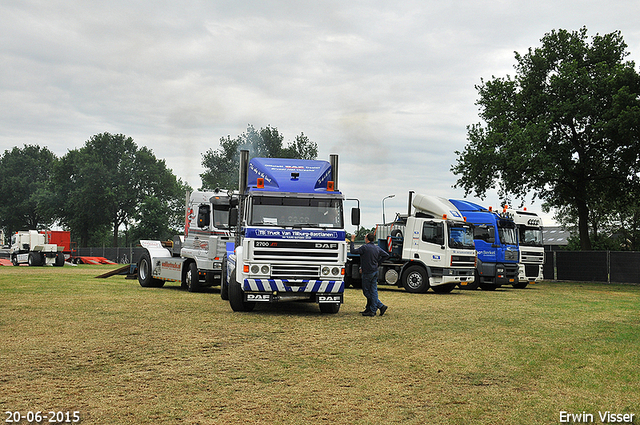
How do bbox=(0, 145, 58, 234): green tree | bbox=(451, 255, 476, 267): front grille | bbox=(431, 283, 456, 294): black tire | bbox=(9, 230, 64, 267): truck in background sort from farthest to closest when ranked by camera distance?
bbox=(0, 145, 58, 234): green tree
bbox=(9, 230, 64, 267): truck in background
bbox=(431, 283, 456, 294): black tire
bbox=(451, 255, 476, 267): front grille

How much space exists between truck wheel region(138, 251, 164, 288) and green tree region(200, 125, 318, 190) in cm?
3301

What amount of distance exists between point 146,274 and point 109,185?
54604 millimetres

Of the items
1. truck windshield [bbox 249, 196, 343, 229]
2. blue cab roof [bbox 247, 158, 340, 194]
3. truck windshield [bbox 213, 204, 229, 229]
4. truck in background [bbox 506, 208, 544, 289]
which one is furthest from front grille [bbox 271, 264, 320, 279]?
truck in background [bbox 506, 208, 544, 289]

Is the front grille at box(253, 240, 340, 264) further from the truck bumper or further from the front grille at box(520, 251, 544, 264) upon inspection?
the front grille at box(520, 251, 544, 264)

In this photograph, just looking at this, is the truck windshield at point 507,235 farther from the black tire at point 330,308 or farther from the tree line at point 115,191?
the tree line at point 115,191

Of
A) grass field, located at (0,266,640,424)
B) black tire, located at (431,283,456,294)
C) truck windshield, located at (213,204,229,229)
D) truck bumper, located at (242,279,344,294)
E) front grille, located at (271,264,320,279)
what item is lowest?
grass field, located at (0,266,640,424)

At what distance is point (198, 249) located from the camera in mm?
20469

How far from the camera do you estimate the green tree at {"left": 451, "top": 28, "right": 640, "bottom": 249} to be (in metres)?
33.0

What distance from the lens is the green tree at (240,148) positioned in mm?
60375

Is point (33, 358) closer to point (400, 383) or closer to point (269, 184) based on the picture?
point (400, 383)

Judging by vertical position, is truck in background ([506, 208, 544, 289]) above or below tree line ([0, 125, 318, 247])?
below

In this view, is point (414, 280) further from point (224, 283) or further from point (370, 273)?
point (370, 273)

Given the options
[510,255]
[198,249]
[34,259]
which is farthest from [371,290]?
[34,259]

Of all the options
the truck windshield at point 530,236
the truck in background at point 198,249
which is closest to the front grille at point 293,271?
the truck in background at point 198,249
